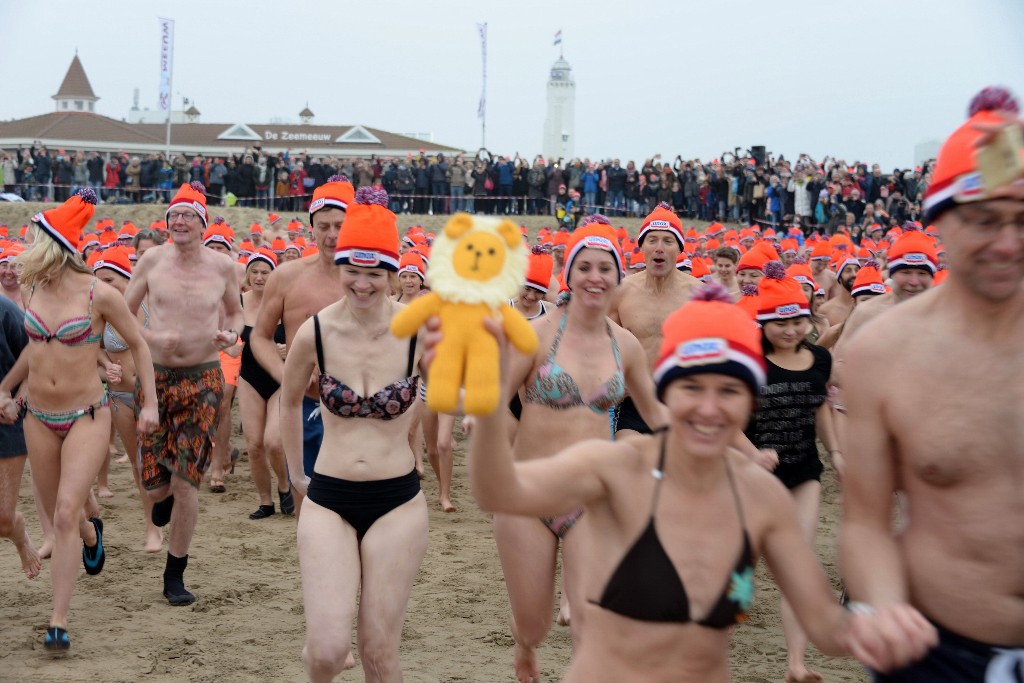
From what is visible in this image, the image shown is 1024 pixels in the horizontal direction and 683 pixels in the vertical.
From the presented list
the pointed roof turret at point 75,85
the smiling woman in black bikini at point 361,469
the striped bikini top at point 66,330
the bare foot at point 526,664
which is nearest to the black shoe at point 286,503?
the striped bikini top at point 66,330

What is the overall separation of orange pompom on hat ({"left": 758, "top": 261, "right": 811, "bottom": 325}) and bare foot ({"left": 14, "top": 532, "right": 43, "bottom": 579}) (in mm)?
4713

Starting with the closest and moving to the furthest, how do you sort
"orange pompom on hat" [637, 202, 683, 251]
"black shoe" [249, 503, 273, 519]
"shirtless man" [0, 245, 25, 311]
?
"orange pompom on hat" [637, 202, 683, 251], "shirtless man" [0, 245, 25, 311], "black shoe" [249, 503, 273, 519]

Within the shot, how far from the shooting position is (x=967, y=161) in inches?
116

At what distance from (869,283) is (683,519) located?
6.86m

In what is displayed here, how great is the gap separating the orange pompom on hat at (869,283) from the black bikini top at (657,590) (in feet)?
22.0

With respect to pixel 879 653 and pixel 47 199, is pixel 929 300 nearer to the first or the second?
pixel 879 653

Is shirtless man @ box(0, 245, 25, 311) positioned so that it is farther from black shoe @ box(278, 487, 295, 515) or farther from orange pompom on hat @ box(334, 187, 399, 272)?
orange pompom on hat @ box(334, 187, 399, 272)

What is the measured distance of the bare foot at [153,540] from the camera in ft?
27.9

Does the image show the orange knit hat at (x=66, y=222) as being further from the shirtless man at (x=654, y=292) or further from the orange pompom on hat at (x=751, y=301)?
the orange pompom on hat at (x=751, y=301)

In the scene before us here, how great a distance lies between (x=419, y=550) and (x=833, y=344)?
5.73 m

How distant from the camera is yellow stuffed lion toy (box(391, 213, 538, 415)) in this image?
2703mm

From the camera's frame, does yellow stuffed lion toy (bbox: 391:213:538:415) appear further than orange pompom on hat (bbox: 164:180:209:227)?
No

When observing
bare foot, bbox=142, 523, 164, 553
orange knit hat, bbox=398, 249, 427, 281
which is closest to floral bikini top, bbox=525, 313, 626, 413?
bare foot, bbox=142, 523, 164, 553

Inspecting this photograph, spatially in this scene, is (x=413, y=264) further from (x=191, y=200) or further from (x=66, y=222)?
(x=66, y=222)
